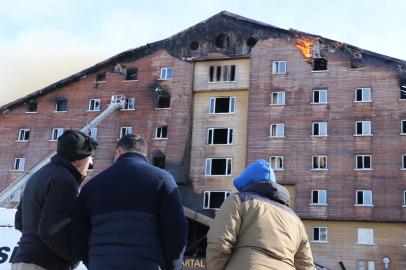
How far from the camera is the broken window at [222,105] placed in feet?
115

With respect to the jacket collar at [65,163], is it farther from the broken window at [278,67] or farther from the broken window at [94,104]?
the broken window at [94,104]

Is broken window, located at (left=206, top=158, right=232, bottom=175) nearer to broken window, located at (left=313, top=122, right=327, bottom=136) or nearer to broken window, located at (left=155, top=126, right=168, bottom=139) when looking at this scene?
broken window, located at (left=155, top=126, right=168, bottom=139)

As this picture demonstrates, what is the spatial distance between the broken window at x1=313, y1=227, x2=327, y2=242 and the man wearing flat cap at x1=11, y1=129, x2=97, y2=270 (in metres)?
28.5

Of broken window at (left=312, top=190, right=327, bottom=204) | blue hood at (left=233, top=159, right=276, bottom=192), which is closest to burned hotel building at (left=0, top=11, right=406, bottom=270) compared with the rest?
broken window at (left=312, top=190, right=327, bottom=204)

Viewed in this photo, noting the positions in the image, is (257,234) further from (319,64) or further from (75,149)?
(319,64)

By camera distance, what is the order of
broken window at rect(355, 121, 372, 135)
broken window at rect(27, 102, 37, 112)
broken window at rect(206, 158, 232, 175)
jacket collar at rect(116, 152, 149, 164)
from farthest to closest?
broken window at rect(27, 102, 37, 112) < broken window at rect(206, 158, 232, 175) < broken window at rect(355, 121, 372, 135) < jacket collar at rect(116, 152, 149, 164)

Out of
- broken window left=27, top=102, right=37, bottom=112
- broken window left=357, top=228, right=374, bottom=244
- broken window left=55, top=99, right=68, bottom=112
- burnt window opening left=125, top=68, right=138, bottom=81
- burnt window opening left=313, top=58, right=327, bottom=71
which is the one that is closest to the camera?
broken window left=357, top=228, right=374, bottom=244

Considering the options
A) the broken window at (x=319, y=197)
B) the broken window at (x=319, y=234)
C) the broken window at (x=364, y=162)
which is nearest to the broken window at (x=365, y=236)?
the broken window at (x=319, y=234)

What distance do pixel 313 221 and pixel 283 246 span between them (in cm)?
2829

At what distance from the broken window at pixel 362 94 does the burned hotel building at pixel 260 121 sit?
8 centimetres

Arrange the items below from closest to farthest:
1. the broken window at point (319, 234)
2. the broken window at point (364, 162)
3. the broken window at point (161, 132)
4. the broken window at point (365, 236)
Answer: the broken window at point (365, 236) → the broken window at point (319, 234) → the broken window at point (364, 162) → the broken window at point (161, 132)

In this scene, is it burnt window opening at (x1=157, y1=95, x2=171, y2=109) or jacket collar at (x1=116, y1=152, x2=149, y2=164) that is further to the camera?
burnt window opening at (x1=157, y1=95, x2=171, y2=109)

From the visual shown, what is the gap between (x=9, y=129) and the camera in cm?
3903

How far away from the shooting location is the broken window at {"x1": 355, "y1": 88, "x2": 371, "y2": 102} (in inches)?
1257
